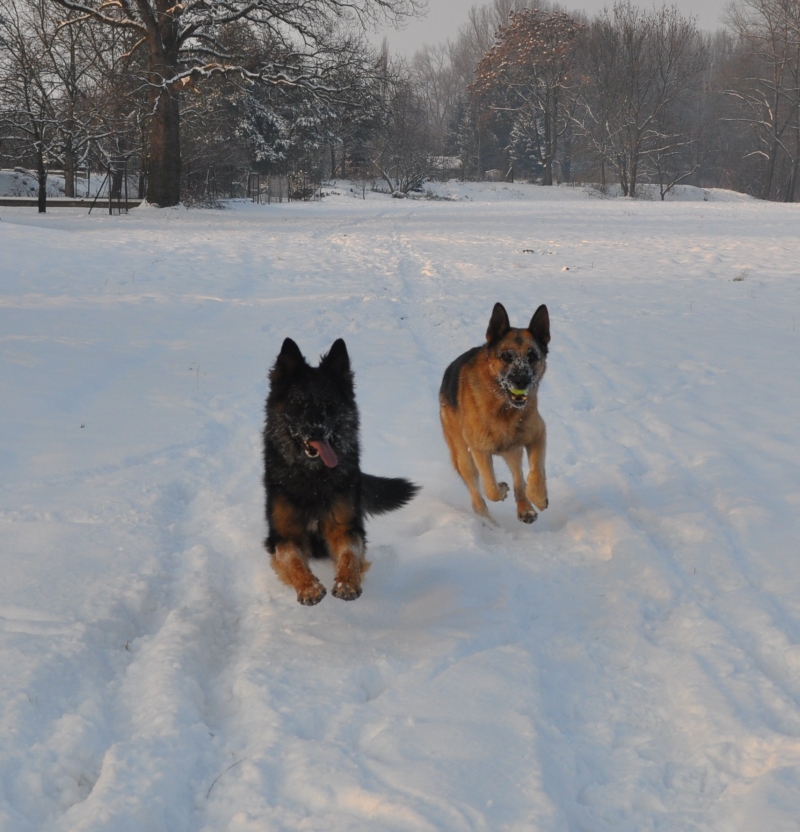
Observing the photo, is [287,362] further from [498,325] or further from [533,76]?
[533,76]

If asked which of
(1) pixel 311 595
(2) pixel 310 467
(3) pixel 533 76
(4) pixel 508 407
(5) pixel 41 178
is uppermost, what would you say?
(3) pixel 533 76

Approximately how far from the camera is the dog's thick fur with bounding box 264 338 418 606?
403 centimetres

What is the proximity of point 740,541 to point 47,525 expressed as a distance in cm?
417

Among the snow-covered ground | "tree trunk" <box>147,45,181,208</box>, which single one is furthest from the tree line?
the snow-covered ground

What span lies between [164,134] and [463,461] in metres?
24.7

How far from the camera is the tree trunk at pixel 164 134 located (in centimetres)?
2530

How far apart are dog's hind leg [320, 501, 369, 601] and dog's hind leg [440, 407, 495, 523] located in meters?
1.33

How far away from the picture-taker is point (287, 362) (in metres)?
4.11

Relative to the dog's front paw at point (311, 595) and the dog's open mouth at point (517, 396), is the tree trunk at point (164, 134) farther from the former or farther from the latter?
the dog's front paw at point (311, 595)

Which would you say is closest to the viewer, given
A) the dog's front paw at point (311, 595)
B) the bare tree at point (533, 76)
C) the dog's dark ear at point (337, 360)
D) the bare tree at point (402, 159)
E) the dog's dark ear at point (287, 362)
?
the dog's front paw at point (311, 595)

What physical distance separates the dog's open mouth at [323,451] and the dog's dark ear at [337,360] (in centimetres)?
45

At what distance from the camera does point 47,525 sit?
465 centimetres

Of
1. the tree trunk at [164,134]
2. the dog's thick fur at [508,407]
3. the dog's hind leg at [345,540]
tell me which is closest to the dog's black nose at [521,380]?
the dog's thick fur at [508,407]

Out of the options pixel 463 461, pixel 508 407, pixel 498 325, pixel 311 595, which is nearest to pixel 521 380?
pixel 508 407
